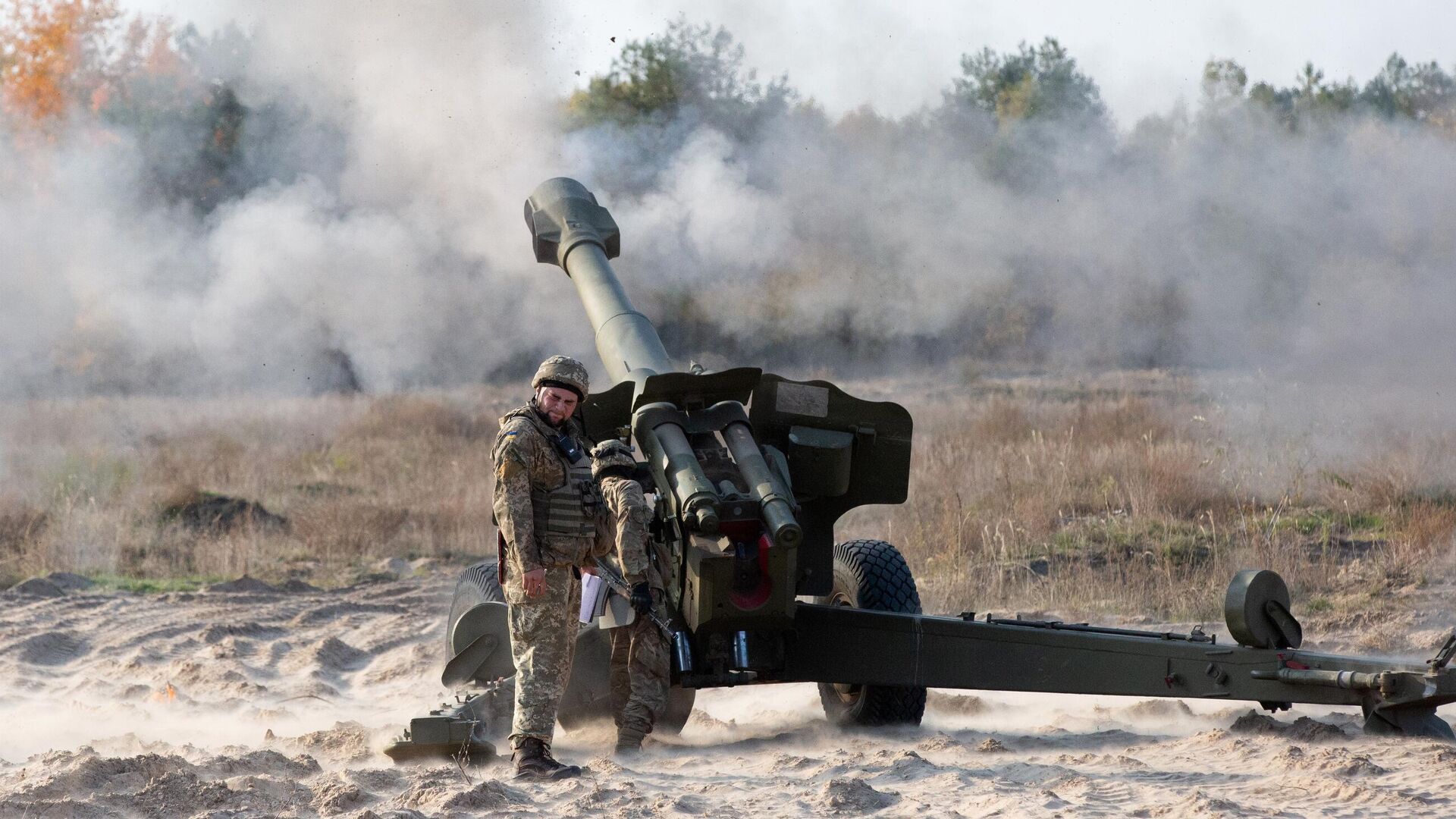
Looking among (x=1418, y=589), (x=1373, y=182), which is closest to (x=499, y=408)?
(x=1373, y=182)

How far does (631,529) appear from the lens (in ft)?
18.3

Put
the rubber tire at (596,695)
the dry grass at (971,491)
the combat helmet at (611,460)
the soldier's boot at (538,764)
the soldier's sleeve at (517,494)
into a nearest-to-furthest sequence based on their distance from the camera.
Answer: the soldier's boot at (538,764) → the soldier's sleeve at (517,494) → the combat helmet at (611,460) → the rubber tire at (596,695) → the dry grass at (971,491)

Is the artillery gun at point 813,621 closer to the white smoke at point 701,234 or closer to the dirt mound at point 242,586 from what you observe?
the dirt mound at point 242,586

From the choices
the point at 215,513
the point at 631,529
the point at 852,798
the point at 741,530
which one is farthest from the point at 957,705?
the point at 215,513

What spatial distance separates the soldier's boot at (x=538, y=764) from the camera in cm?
537

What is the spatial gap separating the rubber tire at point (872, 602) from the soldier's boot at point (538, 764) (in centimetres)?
145

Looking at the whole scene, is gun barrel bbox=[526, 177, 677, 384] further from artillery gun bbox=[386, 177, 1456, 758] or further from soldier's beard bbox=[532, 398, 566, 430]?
soldier's beard bbox=[532, 398, 566, 430]

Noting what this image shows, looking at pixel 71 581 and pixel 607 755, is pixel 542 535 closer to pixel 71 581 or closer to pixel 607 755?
pixel 607 755

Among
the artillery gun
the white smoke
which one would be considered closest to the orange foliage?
the white smoke

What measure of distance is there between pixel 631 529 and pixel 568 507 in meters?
0.22

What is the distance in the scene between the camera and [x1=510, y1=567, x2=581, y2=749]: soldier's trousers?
5.54 metres

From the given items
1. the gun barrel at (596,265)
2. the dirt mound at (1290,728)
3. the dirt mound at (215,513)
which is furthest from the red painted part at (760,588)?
the dirt mound at (215,513)

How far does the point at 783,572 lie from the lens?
590 cm

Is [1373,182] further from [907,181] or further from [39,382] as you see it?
[39,382]
